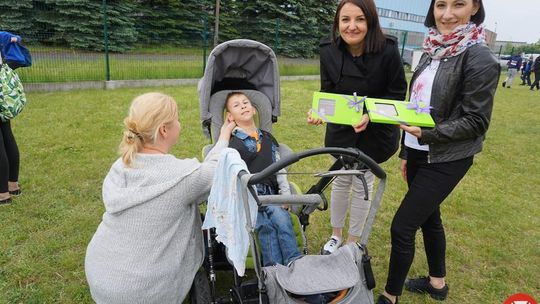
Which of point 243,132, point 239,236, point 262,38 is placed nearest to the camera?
point 239,236

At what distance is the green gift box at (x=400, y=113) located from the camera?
2.20m

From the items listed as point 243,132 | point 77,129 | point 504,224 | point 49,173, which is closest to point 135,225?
point 243,132

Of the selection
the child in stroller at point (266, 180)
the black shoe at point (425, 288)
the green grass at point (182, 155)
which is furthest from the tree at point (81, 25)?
the black shoe at point (425, 288)

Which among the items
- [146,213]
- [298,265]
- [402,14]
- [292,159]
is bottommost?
[298,265]

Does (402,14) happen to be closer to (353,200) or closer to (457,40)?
(353,200)

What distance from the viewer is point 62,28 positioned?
10.4m

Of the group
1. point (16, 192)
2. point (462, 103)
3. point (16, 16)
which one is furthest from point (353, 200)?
point (16, 16)

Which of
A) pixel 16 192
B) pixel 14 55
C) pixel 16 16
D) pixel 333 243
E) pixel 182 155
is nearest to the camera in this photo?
pixel 333 243

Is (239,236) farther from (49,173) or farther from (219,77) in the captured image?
(49,173)

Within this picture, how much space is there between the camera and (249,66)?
3541mm

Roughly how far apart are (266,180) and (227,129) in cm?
73

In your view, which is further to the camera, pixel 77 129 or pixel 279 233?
pixel 77 129

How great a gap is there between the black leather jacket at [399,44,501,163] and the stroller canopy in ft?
4.88

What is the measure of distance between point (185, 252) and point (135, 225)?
339 millimetres
